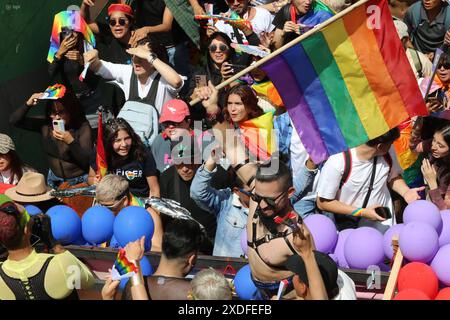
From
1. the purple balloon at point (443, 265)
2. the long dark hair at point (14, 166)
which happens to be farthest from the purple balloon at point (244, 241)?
the long dark hair at point (14, 166)

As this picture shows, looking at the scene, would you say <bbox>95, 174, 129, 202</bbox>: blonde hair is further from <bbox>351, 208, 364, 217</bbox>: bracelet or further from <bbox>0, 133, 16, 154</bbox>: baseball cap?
<bbox>351, 208, 364, 217</bbox>: bracelet

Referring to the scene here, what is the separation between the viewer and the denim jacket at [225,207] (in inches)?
363

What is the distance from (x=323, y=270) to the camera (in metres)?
6.98

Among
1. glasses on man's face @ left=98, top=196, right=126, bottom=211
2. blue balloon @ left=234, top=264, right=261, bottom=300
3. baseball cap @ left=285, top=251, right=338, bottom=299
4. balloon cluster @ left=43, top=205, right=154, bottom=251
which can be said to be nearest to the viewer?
baseball cap @ left=285, top=251, right=338, bottom=299

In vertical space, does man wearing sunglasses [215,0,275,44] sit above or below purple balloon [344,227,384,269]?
above

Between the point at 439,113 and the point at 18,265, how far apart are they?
4.07 metres

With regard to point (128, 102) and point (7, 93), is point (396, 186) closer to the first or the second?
point (128, 102)

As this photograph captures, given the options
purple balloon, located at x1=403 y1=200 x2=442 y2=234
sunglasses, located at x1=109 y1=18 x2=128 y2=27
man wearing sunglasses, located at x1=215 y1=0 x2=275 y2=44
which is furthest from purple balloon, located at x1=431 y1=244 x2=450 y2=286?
sunglasses, located at x1=109 y1=18 x2=128 y2=27

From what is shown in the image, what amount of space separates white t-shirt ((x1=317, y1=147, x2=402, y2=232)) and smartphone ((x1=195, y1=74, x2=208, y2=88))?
2.31m

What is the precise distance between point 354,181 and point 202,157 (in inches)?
57.2

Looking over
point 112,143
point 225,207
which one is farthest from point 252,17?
point 225,207

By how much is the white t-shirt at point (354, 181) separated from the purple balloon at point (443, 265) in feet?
3.66

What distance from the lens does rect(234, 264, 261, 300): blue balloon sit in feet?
25.6

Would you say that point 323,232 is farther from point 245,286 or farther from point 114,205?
point 114,205
